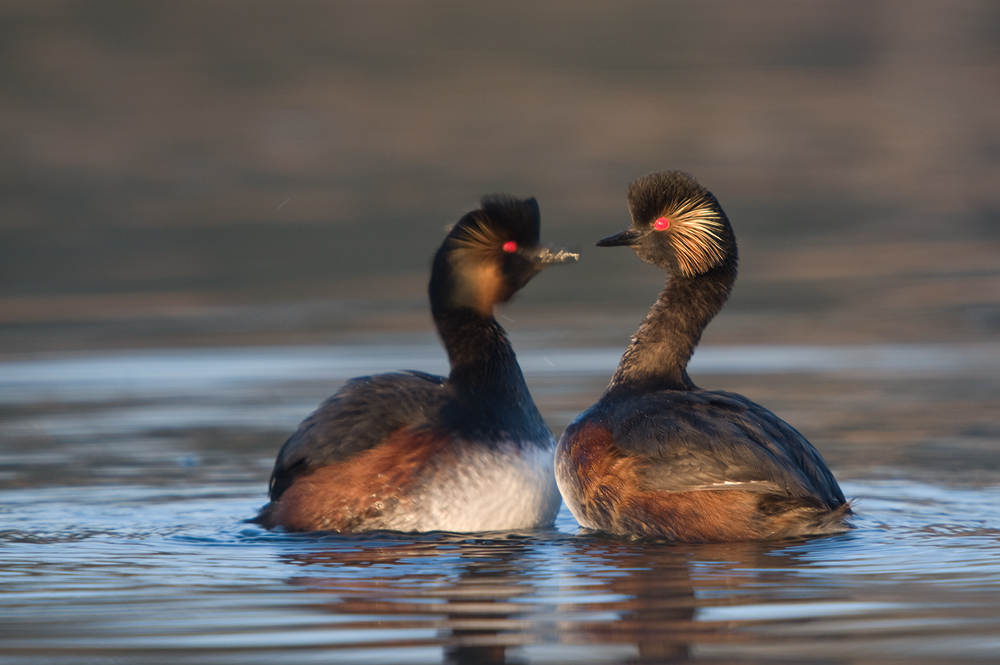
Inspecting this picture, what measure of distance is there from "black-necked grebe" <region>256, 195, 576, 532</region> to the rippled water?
147 mm

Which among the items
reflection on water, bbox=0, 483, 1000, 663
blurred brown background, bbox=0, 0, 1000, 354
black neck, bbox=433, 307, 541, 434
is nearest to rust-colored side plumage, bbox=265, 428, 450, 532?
reflection on water, bbox=0, 483, 1000, 663

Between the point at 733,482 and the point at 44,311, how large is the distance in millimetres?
9217

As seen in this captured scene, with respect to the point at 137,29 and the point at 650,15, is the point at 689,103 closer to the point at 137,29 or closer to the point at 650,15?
the point at 650,15

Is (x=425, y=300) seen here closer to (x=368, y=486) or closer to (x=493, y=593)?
(x=368, y=486)

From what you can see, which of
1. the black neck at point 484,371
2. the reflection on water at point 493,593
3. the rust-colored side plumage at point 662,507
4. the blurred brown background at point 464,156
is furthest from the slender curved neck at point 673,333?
the blurred brown background at point 464,156

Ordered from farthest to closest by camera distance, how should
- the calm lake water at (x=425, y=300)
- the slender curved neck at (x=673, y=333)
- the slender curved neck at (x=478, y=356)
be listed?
the slender curved neck at (x=478, y=356), the slender curved neck at (x=673, y=333), the calm lake water at (x=425, y=300)

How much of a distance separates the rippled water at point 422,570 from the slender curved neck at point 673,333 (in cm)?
87

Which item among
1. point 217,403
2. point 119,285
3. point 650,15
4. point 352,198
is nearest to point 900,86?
point 650,15

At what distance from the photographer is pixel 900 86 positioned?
91.2 ft

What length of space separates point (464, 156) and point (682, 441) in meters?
16.3

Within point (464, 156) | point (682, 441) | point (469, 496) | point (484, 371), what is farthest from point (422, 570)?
point (464, 156)

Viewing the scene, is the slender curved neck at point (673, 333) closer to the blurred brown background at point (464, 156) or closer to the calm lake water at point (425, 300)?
the calm lake water at point (425, 300)

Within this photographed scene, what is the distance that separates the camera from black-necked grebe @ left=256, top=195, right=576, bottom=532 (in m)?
7.67

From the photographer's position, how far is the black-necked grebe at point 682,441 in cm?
704
